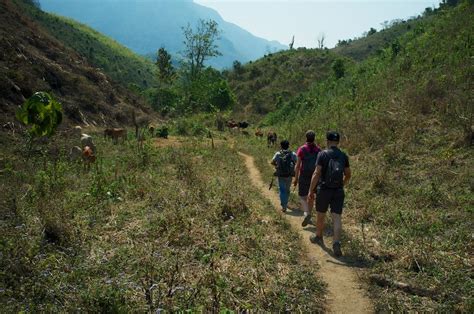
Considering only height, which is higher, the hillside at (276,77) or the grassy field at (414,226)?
the hillside at (276,77)

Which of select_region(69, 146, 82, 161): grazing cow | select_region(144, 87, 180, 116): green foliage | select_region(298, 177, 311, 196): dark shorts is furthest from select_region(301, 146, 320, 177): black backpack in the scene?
select_region(144, 87, 180, 116): green foliage

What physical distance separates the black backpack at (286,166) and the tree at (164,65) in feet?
185

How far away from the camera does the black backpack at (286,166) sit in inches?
371

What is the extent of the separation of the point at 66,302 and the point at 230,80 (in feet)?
225

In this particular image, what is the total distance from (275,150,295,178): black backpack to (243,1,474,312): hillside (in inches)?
66.4

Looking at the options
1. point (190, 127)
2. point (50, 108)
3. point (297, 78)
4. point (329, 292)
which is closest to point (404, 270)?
point (329, 292)

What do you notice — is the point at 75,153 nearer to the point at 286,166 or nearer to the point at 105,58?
the point at 286,166

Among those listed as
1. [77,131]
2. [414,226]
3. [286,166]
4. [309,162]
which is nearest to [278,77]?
[77,131]

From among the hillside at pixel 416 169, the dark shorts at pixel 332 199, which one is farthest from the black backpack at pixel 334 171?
the hillside at pixel 416 169

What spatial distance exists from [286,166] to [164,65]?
57.1 meters

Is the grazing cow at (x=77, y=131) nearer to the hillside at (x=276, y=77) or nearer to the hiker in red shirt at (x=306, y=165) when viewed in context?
the hiker in red shirt at (x=306, y=165)

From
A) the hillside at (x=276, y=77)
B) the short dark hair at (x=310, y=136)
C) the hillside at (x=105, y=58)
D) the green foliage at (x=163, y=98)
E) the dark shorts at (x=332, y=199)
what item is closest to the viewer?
the dark shorts at (x=332, y=199)

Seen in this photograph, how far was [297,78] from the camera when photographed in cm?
6100

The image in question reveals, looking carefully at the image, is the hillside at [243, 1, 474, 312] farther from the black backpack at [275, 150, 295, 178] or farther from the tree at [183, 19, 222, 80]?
the tree at [183, 19, 222, 80]
